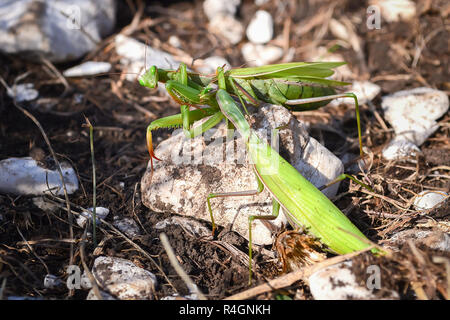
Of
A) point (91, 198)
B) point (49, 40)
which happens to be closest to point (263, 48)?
point (49, 40)

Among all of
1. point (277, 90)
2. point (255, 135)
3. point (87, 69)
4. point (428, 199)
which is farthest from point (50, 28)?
point (428, 199)

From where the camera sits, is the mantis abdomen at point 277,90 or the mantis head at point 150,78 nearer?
the mantis head at point 150,78

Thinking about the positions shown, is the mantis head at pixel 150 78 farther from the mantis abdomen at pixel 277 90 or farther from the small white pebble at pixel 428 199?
the small white pebble at pixel 428 199

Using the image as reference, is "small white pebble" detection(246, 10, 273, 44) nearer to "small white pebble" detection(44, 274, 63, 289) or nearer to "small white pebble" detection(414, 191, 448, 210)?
"small white pebble" detection(414, 191, 448, 210)

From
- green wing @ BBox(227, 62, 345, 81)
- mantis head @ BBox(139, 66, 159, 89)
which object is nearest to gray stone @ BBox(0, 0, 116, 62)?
mantis head @ BBox(139, 66, 159, 89)

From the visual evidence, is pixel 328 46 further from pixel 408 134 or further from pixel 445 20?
pixel 408 134

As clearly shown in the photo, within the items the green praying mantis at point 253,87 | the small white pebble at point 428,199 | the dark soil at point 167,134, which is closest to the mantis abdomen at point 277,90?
the green praying mantis at point 253,87
